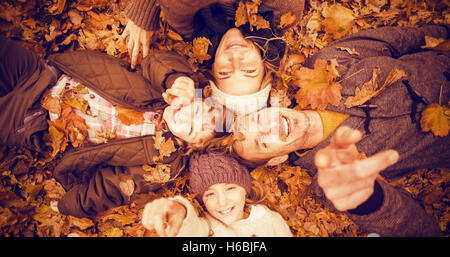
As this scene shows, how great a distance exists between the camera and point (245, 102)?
1781mm

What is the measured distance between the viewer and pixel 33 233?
1792mm

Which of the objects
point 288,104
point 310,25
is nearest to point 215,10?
point 310,25

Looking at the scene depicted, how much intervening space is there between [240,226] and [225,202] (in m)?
0.22

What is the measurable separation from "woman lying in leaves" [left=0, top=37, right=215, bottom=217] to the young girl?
0.68 feet

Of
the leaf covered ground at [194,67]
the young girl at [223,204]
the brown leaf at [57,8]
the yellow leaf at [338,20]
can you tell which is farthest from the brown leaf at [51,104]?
the yellow leaf at [338,20]

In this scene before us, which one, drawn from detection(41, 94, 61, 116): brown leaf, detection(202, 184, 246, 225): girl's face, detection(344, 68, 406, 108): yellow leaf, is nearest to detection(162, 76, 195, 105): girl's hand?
detection(202, 184, 246, 225): girl's face

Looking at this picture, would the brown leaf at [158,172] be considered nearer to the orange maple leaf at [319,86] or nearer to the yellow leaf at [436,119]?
the orange maple leaf at [319,86]

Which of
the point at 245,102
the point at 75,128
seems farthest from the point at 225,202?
the point at 75,128

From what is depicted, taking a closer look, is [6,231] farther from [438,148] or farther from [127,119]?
[438,148]

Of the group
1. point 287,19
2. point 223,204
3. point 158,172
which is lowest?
point 223,204

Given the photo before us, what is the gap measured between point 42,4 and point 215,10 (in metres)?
1.49

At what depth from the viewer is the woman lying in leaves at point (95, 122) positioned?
1.66m

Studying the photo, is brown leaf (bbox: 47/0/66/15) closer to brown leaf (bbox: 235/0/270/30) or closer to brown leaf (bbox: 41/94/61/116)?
brown leaf (bbox: 41/94/61/116)

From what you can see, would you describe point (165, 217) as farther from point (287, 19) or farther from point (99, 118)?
point (287, 19)
